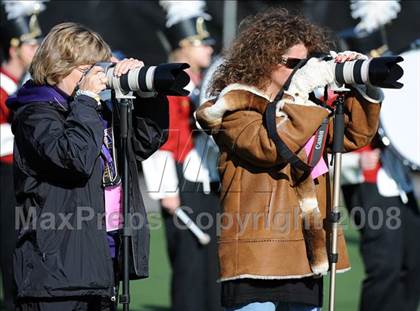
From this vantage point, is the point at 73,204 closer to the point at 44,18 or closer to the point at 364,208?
the point at 364,208

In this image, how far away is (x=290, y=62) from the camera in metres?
4.51

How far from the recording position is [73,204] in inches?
167

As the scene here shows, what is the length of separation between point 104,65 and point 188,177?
2355 millimetres

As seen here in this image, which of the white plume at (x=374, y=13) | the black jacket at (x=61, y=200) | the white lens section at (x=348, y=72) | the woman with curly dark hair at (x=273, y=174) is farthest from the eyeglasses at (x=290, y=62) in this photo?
the white plume at (x=374, y=13)

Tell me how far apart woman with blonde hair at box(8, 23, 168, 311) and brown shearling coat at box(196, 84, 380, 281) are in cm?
32

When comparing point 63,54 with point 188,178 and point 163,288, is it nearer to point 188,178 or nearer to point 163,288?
point 188,178

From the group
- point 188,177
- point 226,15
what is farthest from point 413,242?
point 226,15

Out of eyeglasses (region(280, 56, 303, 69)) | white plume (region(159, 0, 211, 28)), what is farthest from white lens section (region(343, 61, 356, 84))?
white plume (region(159, 0, 211, 28))

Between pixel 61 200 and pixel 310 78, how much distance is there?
1.01m

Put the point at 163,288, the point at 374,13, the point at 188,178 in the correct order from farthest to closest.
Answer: the point at 163,288 < the point at 374,13 < the point at 188,178

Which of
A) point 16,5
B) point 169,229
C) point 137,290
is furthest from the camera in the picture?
point 137,290

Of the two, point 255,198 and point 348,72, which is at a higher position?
point 348,72

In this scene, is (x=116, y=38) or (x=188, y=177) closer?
(x=188, y=177)

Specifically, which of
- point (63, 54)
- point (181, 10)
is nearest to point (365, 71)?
point (63, 54)
